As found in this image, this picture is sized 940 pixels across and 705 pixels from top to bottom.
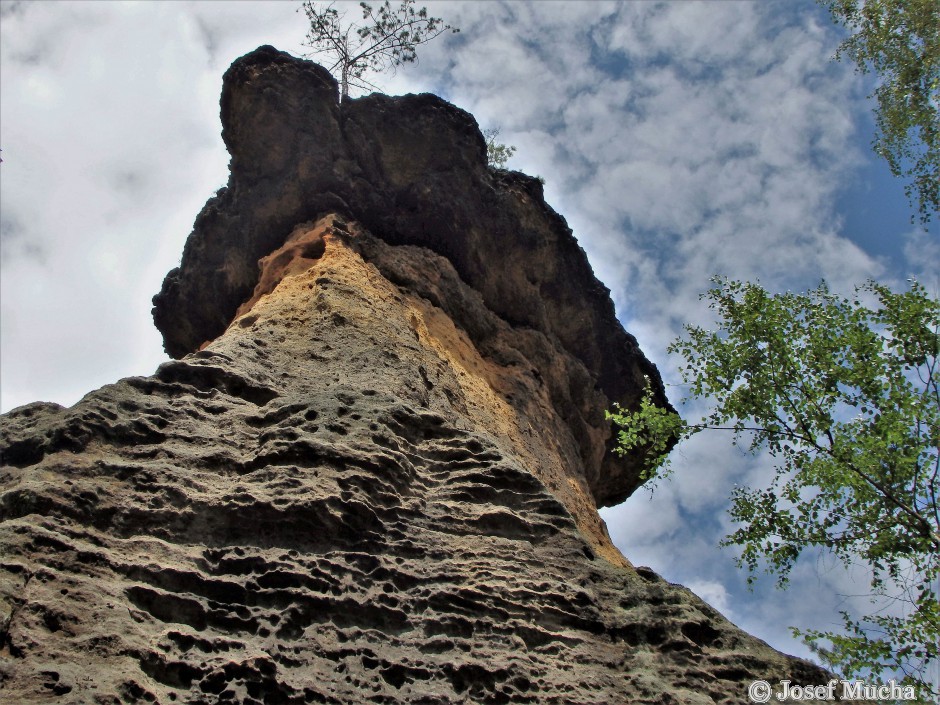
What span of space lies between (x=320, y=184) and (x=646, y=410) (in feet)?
21.4

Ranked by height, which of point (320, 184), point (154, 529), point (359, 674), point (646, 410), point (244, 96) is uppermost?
point (244, 96)

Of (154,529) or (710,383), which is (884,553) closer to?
(710,383)

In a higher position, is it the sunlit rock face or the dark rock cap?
the dark rock cap

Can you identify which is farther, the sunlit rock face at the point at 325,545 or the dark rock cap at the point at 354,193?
the dark rock cap at the point at 354,193

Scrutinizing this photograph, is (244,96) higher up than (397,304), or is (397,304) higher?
(244,96)

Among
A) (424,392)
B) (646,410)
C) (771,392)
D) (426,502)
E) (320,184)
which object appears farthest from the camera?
(320,184)

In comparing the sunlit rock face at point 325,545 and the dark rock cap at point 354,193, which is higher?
the dark rock cap at point 354,193

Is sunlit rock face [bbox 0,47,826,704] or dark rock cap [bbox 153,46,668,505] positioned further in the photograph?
dark rock cap [bbox 153,46,668,505]

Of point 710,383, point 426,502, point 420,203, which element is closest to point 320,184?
point 420,203

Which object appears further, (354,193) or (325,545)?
(354,193)

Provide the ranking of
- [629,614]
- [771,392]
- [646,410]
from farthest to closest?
[646,410] < [771,392] < [629,614]

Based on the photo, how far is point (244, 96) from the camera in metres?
14.8

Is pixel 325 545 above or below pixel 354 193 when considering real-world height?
below

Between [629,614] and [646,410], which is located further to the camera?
[646,410]
